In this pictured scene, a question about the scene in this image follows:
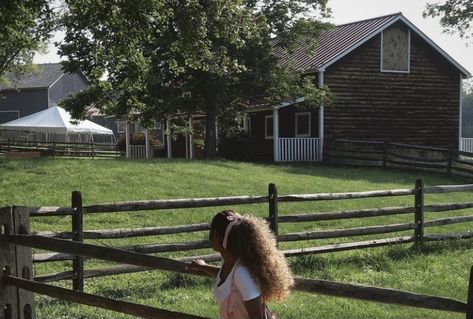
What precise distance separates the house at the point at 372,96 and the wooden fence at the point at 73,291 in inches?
944

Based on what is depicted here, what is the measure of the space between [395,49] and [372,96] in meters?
2.73

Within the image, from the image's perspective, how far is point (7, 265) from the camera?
15.3ft

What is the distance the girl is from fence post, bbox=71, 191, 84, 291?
15.4 feet

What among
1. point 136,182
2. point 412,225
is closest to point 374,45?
point 136,182

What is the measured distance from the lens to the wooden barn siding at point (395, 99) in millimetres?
29969

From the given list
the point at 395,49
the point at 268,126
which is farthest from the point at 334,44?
the point at 268,126

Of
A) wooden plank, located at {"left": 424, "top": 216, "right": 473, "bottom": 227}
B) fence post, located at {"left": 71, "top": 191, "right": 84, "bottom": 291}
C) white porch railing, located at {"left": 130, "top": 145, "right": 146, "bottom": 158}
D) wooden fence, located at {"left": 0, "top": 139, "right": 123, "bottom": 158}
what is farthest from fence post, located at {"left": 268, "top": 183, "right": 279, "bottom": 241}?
wooden fence, located at {"left": 0, "top": 139, "right": 123, "bottom": 158}

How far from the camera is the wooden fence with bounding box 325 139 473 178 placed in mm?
23906

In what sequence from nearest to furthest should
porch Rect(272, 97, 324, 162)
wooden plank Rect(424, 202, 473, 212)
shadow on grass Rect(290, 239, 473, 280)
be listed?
shadow on grass Rect(290, 239, 473, 280), wooden plank Rect(424, 202, 473, 212), porch Rect(272, 97, 324, 162)

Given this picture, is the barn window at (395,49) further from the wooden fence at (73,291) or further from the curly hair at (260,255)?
the curly hair at (260,255)

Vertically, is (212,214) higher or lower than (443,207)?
lower

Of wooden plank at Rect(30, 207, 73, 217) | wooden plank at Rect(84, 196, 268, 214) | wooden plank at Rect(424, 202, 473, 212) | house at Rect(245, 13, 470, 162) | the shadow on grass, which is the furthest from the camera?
house at Rect(245, 13, 470, 162)

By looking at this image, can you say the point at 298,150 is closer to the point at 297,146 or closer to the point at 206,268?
the point at 297,146

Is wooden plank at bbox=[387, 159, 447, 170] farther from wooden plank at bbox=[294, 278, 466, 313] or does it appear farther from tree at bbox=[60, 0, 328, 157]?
wooden plank at bbox=[294, 278, 466, 313]
